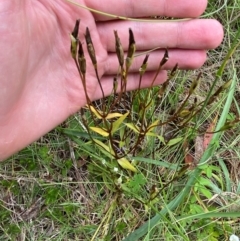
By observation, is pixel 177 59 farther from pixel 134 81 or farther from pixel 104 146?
pixel 104 146

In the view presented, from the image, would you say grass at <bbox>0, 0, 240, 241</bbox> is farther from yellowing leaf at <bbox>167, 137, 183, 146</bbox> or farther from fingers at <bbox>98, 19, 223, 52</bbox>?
fingers at <bbox>98, 19, 223, 52</bbox>

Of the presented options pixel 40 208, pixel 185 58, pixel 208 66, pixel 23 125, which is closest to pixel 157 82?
pixel 185 58

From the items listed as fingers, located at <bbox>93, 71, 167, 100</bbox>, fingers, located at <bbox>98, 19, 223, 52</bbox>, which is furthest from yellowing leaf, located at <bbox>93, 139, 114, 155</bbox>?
fingers, located at <bbox>98, 19, 223, 52</bbox>

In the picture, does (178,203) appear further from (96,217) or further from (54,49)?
(54,49)

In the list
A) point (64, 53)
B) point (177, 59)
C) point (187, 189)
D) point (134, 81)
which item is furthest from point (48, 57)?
point (187, 189)

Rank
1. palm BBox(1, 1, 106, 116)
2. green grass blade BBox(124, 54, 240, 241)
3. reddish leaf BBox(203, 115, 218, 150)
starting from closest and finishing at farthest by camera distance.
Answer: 1. palm BBox(1, 1, 106, 116)
2. green grass blade BBox(124, 54, 240, 241)
3. reddish leaf BBox(203, 115, 218, 150)

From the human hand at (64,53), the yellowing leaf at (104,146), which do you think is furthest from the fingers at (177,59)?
the yellowing leaf at (104,146)

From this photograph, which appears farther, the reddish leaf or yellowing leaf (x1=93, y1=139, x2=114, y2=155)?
the reddish leaf

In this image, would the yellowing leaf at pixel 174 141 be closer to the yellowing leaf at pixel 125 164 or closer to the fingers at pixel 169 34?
the yellowing leaf at pixel 125 164
